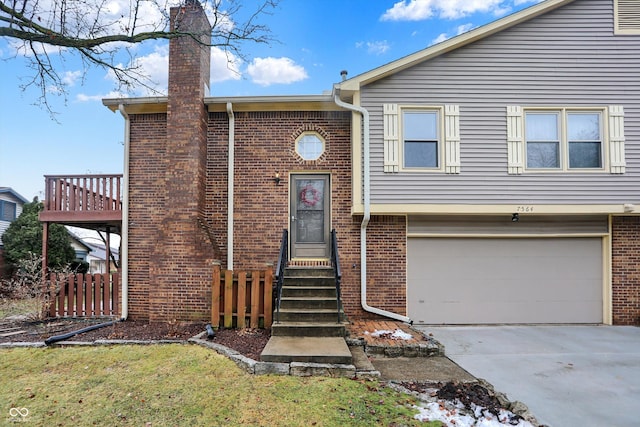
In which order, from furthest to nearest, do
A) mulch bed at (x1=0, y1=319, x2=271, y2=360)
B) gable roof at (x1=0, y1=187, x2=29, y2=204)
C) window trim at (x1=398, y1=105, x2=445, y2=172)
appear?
gable roof at (x1=0, y1=187, x2=29, y2=204) < window trim at (x1=398, y1=105, x2=445, y2=172) < mulch bed at (x1=0, y1=319, x2=271, y2=360)

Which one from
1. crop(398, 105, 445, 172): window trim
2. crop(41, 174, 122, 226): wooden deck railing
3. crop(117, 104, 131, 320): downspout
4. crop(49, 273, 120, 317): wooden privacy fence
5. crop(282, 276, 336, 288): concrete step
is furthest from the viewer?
crop(41, 174, 122, 226): wooden deck railing

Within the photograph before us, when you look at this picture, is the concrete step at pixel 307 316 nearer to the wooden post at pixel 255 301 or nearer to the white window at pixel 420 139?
the wooden post at pixel 255 301

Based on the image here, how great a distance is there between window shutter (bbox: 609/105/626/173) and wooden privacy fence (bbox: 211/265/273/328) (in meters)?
7.10

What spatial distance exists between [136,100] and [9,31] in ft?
9.55

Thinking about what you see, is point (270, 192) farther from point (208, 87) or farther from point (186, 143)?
point (208, 87)

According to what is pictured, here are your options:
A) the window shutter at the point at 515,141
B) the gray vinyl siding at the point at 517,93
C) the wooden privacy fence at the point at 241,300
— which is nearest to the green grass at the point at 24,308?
the wooden privacy fence at the point at 241,300

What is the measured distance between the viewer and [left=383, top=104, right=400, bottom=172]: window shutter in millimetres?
6801

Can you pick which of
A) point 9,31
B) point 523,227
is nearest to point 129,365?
point 9,31

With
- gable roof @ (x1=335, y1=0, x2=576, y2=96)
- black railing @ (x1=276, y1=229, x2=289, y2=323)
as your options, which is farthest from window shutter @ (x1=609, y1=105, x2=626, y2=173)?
black railing @ (x1=276, y1=229, x2=289, y2=323)

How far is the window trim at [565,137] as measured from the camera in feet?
22.3

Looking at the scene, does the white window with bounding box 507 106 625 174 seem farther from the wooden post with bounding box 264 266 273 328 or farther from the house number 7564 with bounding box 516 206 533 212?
the wooden post with bounding box 264 266 273 328

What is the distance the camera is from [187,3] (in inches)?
260

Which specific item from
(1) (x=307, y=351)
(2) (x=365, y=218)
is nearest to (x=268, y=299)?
(1) (x=307, y=351)

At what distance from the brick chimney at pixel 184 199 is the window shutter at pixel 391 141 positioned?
377 cm
